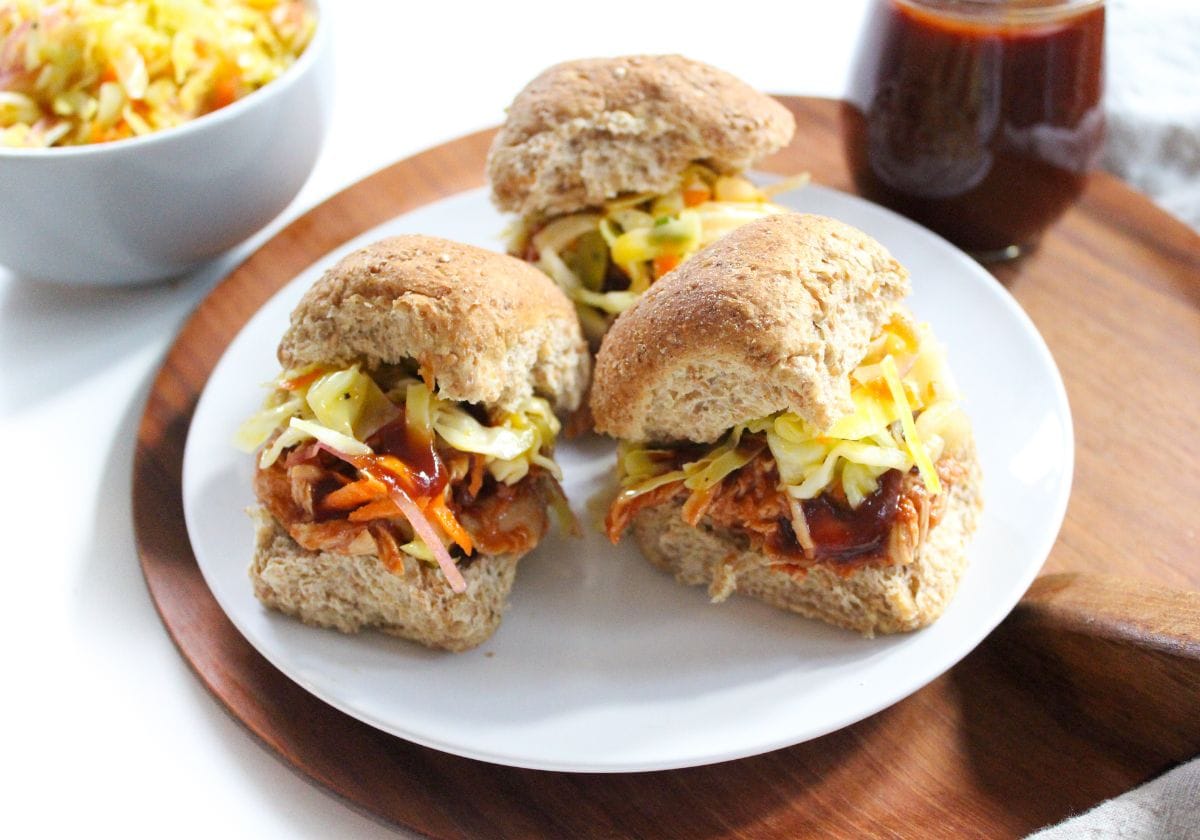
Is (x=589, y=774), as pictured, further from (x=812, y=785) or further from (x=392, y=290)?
(x=392, y=290)

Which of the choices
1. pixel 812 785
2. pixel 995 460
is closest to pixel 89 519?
pixel 812 785

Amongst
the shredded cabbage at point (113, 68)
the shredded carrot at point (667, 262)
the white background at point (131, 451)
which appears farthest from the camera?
the shredded cabbage at point (113, 68)

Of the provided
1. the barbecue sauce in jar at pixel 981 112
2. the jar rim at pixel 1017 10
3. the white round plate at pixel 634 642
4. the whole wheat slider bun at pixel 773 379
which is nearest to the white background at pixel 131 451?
the white round plate at pixel 634 642

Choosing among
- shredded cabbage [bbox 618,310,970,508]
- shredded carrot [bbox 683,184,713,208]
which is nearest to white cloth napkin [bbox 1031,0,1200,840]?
shredded carrot [bbox 683,184,713,208]

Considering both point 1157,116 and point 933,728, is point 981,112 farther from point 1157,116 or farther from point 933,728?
point 933,728

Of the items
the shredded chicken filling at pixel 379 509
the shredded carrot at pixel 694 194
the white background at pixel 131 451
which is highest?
the shredded carrot at pixel 694 194

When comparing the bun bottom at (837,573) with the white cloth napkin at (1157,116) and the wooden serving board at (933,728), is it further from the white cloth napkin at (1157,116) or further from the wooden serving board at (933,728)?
the white cloth napkin at (1157,116)
